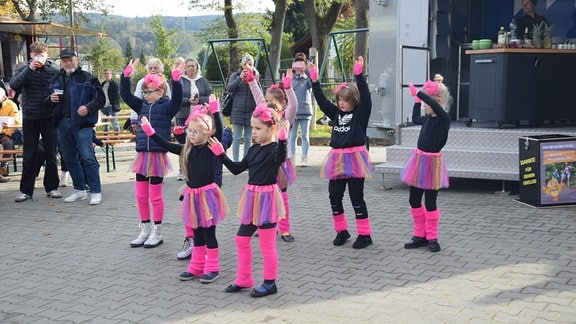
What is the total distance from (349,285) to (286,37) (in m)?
42.5

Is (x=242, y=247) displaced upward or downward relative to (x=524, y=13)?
downward

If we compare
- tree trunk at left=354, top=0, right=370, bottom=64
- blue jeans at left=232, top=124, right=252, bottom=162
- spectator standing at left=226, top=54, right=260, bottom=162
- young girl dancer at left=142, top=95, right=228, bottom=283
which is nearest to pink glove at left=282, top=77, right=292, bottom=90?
young girl dancer at left=142, top=95, right=228, bottom=283

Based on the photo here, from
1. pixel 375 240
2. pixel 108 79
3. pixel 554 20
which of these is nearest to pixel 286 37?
pixel 108 79

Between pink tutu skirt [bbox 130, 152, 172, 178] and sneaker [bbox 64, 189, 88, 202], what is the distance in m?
3.04

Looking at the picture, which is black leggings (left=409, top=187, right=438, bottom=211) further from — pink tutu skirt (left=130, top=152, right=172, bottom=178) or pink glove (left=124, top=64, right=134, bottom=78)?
pink glove (left=124, top=64, right=134, bottom=78)

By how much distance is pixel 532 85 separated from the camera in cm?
932

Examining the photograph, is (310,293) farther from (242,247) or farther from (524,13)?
(524,13)

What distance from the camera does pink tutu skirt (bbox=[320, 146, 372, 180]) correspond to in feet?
20.0

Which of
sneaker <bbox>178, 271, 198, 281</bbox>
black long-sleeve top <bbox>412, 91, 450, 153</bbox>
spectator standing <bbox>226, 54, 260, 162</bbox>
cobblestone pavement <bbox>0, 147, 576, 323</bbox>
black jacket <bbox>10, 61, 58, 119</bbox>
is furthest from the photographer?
spectator standing <bbox>226, 54, 260, 162</bbox>

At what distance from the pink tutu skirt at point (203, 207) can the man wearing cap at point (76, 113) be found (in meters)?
3.59

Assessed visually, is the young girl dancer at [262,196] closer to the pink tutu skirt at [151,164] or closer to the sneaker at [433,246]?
the pink tutu skirt at [151,164]

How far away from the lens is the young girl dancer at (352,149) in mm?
6109

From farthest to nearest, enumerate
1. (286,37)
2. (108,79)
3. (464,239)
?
(286,37)
(108,79)
(464,239)

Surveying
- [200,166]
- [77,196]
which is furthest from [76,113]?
[200,166]
